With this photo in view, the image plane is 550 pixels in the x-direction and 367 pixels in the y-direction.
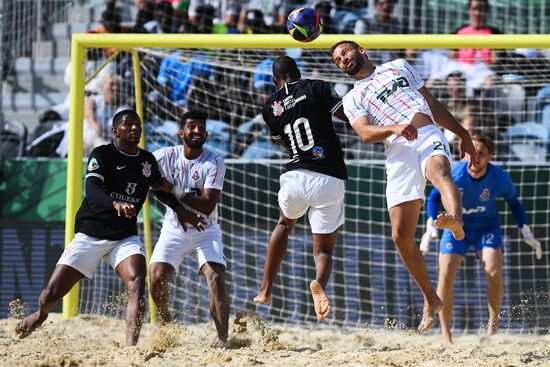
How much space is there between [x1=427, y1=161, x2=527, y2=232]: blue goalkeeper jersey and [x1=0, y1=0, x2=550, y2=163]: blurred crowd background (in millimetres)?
1301

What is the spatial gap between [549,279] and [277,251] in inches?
176

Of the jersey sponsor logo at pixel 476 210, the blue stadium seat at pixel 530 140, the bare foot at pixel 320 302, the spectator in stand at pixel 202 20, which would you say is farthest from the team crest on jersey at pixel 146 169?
the spectator in stand at pixel 202 20

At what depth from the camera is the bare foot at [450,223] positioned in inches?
282

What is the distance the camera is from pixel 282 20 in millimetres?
14656

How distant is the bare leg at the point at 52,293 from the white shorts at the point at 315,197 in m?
1.88

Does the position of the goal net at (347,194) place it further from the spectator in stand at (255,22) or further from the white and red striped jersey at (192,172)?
the white and red striped jersey at (192,172)

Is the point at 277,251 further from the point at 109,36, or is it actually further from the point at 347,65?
the point at 109,36

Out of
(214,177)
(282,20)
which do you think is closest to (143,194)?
(214,177)

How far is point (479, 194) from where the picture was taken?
33.2ft

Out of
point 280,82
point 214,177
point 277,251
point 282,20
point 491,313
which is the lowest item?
point 491,313

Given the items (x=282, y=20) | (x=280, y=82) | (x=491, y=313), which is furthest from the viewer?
(x=282, y=20)

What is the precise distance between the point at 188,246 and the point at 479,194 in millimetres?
3068

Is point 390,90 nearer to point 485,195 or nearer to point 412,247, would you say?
point 412,247

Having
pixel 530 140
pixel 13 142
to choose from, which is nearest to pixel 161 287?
pixel 13 142
